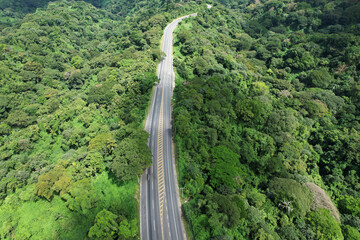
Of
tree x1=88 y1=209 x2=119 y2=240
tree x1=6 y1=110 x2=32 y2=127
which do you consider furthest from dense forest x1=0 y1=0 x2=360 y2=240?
tree x1=6 y1=110 x2=32 y2=127

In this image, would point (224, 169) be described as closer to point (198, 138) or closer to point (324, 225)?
point (198, 138)

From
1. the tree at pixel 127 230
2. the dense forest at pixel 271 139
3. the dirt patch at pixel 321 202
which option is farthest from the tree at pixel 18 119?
the dirt patch at pixel 321 202

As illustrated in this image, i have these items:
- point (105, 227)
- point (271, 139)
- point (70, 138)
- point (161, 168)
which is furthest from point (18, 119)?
point (271, 139)

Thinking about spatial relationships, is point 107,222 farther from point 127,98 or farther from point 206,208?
point 127,98

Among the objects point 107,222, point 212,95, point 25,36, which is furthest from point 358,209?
point 25,36

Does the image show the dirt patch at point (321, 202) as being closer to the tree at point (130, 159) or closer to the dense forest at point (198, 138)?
the dense forest at point (198, 138)
